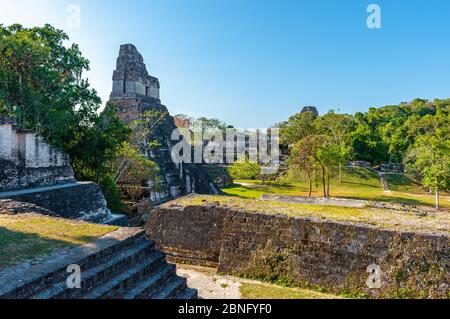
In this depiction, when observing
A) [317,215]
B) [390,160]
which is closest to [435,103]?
[390,160]

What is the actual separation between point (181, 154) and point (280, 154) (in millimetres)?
20258

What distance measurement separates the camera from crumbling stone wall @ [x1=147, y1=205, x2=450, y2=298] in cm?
596

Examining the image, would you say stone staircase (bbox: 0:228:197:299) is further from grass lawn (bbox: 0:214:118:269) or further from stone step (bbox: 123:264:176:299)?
grass lawn (bbox: 0:214:118:269)

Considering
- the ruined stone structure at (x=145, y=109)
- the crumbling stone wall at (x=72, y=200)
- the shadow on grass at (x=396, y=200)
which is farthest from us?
the shadow on grass at (x=396, y=200)

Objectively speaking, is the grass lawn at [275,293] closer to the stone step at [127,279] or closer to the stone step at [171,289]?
the stone step at [171,289]

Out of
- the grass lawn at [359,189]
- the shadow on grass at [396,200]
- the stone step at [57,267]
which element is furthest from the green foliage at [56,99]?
the shadow on grass at [396,200]

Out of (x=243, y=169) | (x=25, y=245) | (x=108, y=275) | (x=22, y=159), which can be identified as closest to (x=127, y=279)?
(x=108, y=275)

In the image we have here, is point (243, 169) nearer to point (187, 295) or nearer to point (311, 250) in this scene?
point (311, 250)

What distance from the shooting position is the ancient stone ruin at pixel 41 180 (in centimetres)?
890

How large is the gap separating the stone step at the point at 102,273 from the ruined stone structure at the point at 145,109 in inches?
525

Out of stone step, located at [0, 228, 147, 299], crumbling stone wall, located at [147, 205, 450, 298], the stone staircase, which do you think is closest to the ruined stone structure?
crumbling stone wall, located at [147, 205, 450, 298]
